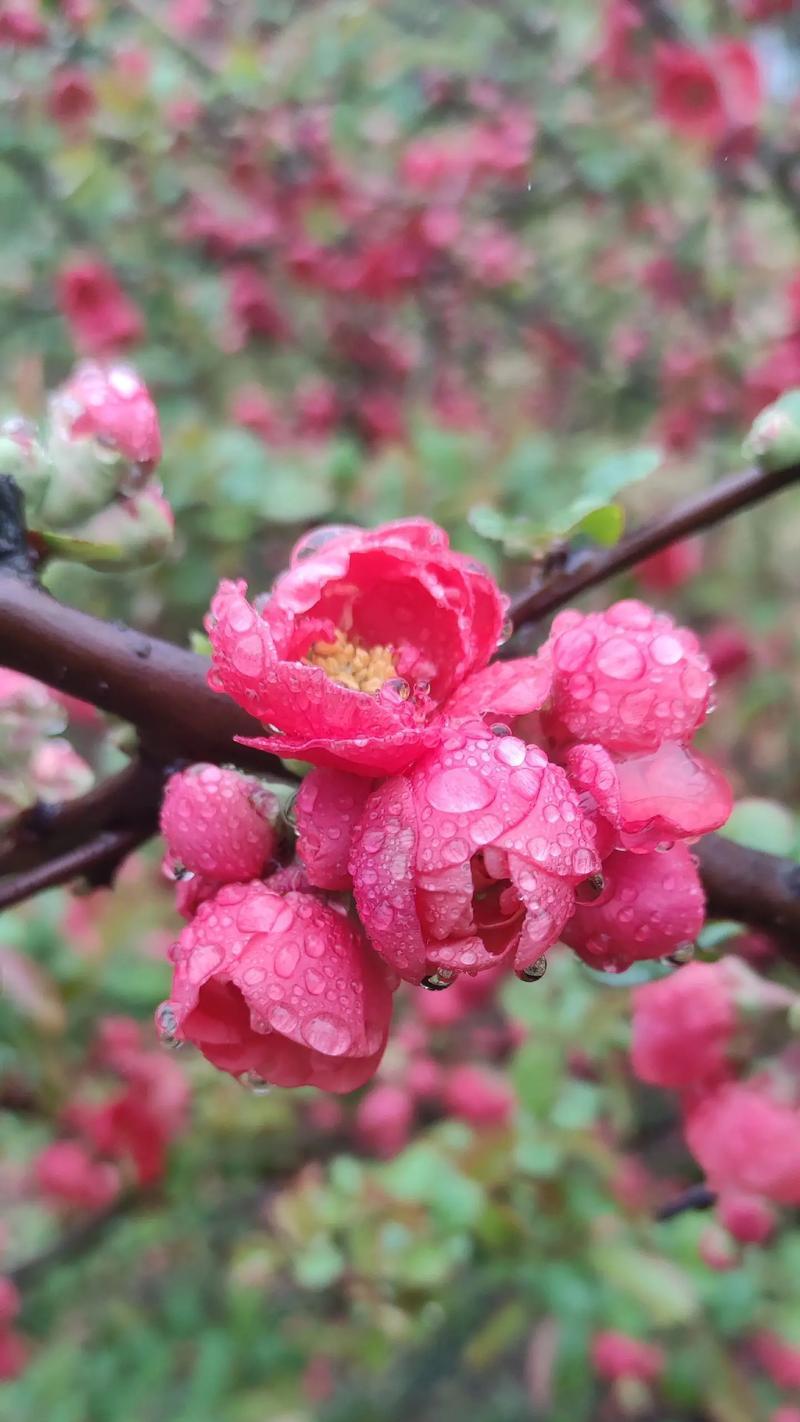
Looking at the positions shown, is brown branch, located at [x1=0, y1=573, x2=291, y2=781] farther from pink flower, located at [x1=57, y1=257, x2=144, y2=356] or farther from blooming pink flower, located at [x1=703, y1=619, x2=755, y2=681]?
pink flower, located at [x1=57, y1=257, x2=144, y2=356]

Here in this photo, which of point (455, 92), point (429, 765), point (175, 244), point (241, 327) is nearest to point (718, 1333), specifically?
point (429, 765)

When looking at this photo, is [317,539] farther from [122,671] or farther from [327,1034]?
[327,1034]

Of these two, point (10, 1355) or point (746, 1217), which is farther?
point (10, 1355)

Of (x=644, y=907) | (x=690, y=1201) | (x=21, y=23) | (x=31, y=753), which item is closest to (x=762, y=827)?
(x=690, y=1201)

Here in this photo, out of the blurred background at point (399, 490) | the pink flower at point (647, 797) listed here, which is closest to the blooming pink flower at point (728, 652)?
the blurred background at point (399, 490)

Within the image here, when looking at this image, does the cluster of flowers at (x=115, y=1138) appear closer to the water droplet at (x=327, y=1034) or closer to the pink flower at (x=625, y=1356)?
the pink flower at (x=625, y=1356)

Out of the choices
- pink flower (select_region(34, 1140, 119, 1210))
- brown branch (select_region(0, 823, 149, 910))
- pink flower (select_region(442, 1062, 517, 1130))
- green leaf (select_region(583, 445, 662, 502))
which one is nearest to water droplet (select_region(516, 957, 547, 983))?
brown branch (select_region(0, 823, 149, 910))
